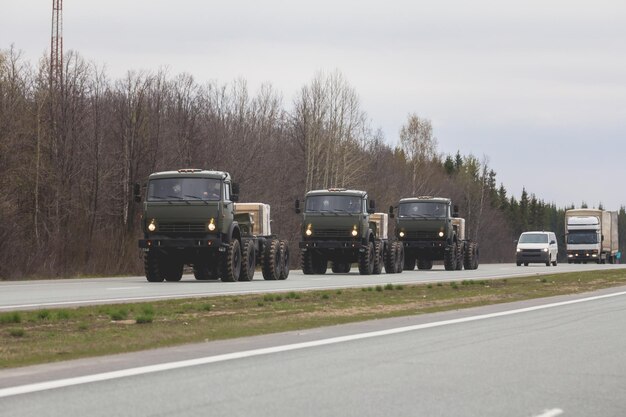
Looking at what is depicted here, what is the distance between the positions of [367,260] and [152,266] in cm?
1198

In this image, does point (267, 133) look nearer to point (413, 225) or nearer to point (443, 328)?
point (413, 225)

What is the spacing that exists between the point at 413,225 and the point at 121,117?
668 inches

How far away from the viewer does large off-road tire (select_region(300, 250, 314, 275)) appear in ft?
144

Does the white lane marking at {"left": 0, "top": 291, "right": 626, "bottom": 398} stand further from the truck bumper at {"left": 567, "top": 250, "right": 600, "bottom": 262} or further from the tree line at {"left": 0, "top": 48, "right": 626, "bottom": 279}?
the truck bumper at {"left": 567, "top": 250, "right": 600, "bottom": 262}

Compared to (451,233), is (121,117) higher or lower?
higher

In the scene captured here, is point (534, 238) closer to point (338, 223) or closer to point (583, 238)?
point (583, 238)

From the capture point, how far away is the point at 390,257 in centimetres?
4653

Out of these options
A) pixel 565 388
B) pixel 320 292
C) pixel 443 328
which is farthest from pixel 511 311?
A: pixel 565 388

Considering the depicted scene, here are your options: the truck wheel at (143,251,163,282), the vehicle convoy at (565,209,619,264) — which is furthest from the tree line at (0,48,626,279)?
the vehicle convoy at (565,209,619,264)

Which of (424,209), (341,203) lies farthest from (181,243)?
(424,209)

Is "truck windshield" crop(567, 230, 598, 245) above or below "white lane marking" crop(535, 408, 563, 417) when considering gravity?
above

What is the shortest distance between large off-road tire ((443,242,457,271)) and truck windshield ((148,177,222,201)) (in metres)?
22.3

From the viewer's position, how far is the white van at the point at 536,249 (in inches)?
2697

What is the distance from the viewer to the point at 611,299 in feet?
83.7
